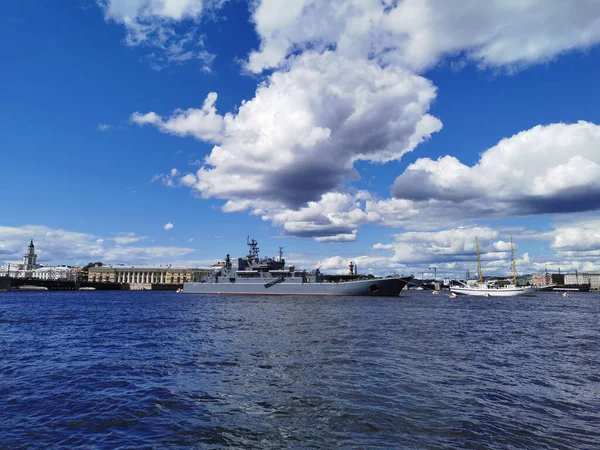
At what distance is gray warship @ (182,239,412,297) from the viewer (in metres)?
99.6

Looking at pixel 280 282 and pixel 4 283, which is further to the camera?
pixel 4 283

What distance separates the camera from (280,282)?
346 feet

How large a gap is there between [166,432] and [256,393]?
4.18 metres

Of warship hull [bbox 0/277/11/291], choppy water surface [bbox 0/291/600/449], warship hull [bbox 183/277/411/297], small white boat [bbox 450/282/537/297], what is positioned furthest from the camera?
warship hull [bbox 0/277/11/291]

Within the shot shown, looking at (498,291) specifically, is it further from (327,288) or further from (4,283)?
(4,283)

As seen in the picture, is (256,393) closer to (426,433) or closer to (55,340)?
(426,433)

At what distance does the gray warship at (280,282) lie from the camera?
99.6m

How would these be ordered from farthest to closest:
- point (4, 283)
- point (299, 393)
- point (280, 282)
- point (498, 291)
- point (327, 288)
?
point (4, 283) → point (498, 291) → point (280, 282) → point (327, 288) → point (299, 393)

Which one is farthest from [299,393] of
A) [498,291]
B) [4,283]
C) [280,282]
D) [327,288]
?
[4,283]

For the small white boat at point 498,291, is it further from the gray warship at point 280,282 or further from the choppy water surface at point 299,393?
the choppy water surface at point 299,393

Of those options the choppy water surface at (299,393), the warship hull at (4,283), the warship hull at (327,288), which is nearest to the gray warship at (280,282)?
the warship hull at (327,288)

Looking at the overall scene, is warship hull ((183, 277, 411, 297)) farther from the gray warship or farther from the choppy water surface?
the choppy water surface

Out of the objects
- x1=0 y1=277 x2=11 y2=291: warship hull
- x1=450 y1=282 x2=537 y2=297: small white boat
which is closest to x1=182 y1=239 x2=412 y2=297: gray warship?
x1=450 y1=282 x2=537 y2=297: small white boat

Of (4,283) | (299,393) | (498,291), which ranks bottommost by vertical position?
(498,291)
